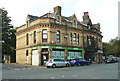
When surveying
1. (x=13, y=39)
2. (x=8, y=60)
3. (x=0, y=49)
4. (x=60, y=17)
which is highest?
(x=60, y=17)

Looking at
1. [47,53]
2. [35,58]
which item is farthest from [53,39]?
[35,58]

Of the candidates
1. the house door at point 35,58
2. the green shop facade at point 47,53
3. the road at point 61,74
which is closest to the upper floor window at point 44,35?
the green shop facade at point 47,53

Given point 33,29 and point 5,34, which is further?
point 5,34

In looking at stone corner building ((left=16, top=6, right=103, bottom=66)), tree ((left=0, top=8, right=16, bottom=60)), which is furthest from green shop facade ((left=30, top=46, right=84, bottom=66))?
tree ((left=0, top=8, right=16, bottom=60))

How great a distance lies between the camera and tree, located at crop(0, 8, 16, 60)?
4566cm

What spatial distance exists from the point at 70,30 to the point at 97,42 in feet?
42.4

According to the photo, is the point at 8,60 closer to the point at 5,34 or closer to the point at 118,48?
the point at 5,34

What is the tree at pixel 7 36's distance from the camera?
4566cm

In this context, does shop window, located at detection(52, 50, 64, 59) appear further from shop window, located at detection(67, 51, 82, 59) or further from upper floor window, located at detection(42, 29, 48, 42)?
upper floor window, located at detection(42, 29, 48, 42)

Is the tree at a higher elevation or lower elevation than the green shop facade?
higher

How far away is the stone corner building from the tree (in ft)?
18.2

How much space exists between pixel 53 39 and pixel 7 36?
19.8m

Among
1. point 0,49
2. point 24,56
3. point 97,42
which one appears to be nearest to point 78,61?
point 24,56

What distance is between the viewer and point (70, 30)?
38000 millimetres
